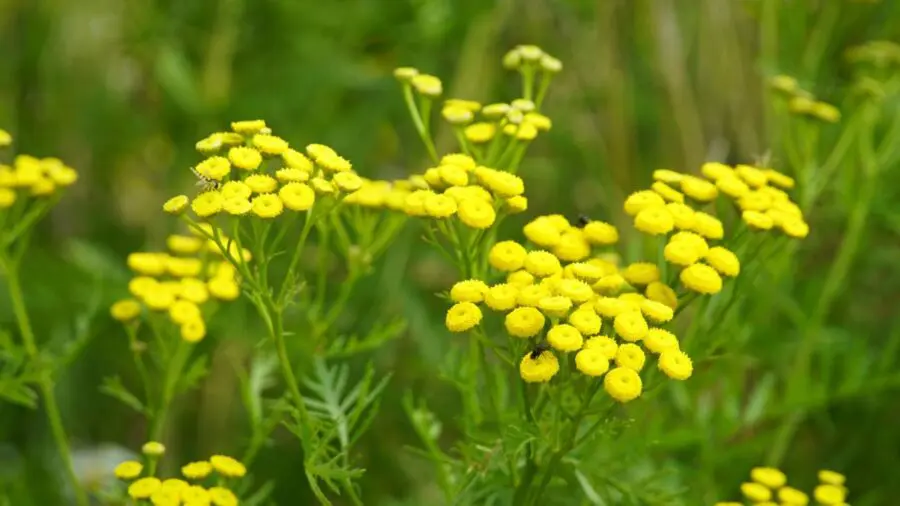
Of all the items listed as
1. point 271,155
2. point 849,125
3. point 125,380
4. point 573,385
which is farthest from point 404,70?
point 125,380

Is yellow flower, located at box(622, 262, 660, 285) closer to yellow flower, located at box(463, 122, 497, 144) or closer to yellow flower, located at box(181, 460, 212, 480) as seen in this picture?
yellow flower, located at box(463, 122, 497, 144)

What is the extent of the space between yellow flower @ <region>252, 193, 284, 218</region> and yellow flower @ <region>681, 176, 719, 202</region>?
55cm

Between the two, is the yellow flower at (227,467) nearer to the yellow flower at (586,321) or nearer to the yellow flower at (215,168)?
the yellow flower at (215,168)

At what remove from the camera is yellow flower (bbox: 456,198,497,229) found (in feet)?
3.91

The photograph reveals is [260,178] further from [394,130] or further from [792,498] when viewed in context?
[394,130]

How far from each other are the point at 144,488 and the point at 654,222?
2.30 ft

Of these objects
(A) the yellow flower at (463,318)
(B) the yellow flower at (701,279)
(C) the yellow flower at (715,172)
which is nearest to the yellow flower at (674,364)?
(B) the yellow flower at (701,279)

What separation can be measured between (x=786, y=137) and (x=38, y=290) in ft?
5.36

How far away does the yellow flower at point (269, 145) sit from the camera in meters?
1.21

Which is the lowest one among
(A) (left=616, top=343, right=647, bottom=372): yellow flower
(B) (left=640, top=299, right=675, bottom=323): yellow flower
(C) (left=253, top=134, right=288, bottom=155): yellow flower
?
(A) (left=616, top=343, right=647, bottom=372): yellow flower

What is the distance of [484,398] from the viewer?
5.79 ft

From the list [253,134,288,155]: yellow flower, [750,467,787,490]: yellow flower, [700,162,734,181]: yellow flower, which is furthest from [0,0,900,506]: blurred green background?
[253,134,288,155]: yellow flower

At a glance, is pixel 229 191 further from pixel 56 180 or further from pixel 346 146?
pixel 346 146

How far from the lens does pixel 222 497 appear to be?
3.98 feet
